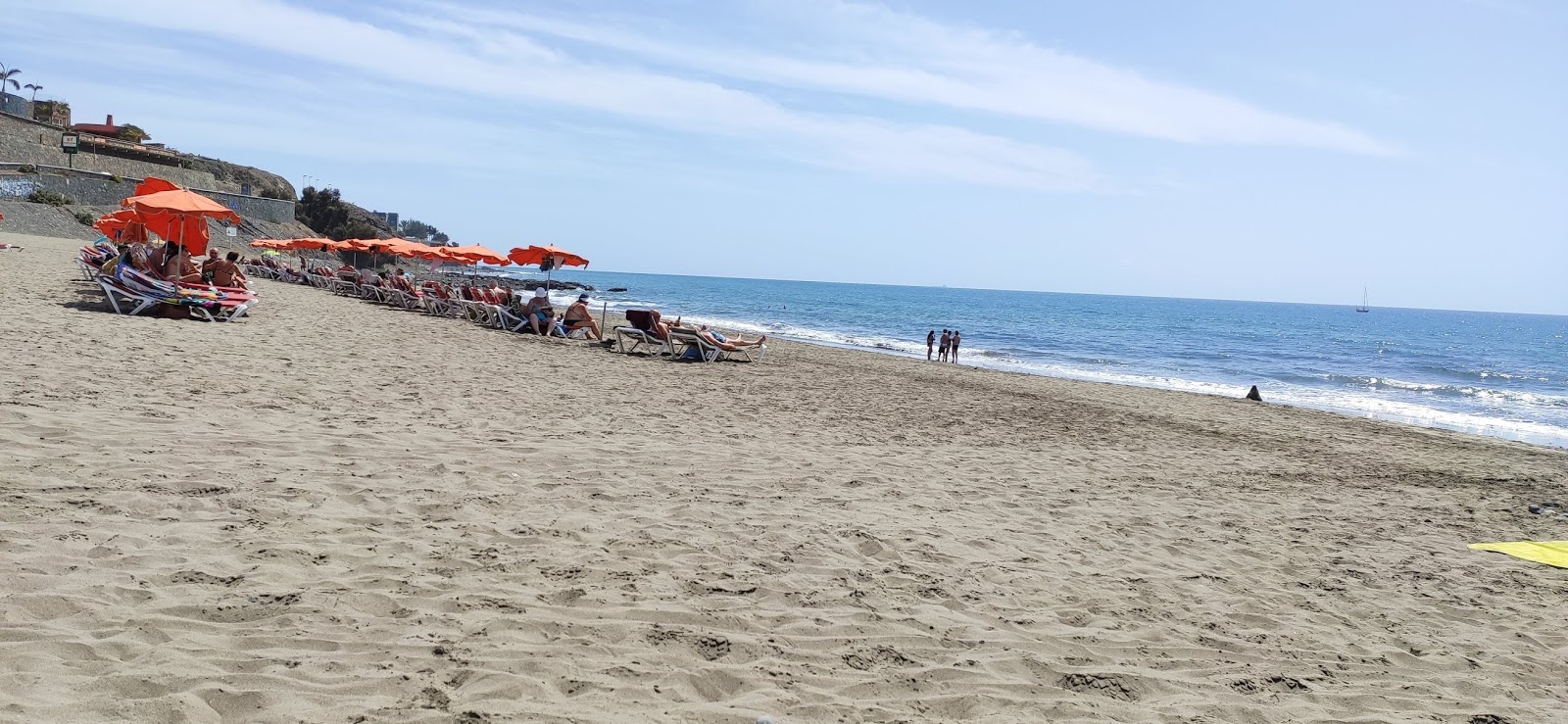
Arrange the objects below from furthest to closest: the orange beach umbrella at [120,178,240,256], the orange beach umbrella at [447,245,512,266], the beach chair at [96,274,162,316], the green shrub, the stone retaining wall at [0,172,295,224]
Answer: the green shrub, the stone retaining wall at [0,172,295,224], the orange beach umbrella at [447,245,512,266], the orange beach umbrella at [120,178,240,256], the beach chair at [96,274,162,316]

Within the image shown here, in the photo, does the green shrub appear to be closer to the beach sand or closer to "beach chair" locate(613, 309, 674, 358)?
"beach chair" locate(613, 309, 674, 358)

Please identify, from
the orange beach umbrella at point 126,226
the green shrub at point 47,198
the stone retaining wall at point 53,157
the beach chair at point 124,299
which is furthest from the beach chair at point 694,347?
the stone retaining wall at point 53,157

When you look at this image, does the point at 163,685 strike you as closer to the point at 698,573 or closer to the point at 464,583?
the point at 464,583

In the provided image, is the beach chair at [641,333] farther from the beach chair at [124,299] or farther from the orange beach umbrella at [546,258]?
the beach chair at [124,299]

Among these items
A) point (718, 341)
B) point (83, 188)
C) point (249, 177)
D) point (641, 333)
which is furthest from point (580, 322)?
point (249, 177)

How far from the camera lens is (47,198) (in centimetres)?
3647

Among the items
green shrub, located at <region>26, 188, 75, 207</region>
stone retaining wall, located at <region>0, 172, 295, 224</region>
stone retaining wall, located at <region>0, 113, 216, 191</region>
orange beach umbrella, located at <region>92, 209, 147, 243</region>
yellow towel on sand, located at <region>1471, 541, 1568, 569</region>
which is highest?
stone retaining wall, located at <region>0, 113, 216, 191</region>

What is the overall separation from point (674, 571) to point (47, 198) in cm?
4282

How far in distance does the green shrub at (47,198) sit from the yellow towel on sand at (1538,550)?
44.1 metres

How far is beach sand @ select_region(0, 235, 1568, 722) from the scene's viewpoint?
303cm

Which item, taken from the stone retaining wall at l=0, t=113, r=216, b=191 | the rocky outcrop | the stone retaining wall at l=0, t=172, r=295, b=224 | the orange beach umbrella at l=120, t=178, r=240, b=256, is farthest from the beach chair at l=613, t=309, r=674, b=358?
the rocky outcrop

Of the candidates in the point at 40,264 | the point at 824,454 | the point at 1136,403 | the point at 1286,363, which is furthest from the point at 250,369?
the point at 1286,363

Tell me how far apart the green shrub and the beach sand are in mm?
34698

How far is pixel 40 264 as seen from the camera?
18.7 meters
